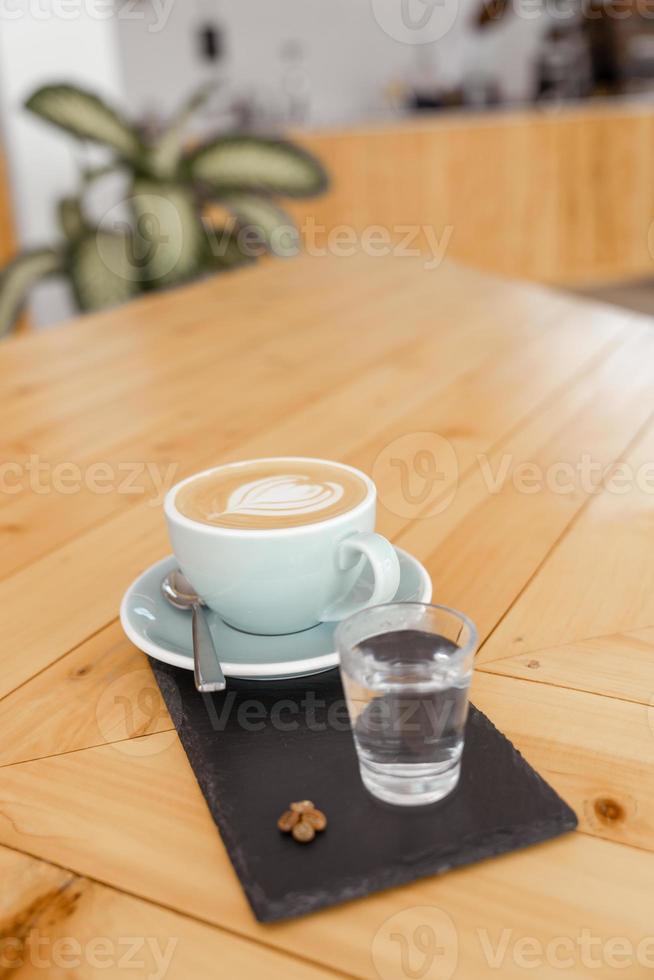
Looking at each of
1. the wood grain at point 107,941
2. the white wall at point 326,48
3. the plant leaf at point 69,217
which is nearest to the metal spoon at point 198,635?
the wood grain at point 107,941

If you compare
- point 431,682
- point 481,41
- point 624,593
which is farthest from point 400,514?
point 481,41

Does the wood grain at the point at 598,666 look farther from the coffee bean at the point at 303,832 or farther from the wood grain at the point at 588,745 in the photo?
the coffee bean at the point at 303,832

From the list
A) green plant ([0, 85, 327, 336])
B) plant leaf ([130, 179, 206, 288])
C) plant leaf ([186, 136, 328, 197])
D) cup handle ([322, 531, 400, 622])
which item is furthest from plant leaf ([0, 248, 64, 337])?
cup handle ([322, 531, 400, 622])

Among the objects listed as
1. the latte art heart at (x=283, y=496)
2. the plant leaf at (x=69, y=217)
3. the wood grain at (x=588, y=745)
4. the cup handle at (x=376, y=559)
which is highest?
the latte art heart at (x=283, y=496)

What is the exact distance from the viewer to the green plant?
8.09ft

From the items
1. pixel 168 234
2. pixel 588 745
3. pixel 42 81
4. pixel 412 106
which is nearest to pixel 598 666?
pixel 588 745

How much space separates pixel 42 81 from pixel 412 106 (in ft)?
9.18

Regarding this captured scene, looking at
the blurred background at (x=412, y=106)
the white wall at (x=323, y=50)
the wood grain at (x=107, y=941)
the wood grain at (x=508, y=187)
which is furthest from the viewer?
the white wall at (x=323, y=50)

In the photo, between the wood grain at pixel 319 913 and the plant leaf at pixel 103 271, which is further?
the plant leaf at pixel 103 271

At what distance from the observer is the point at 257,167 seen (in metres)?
2.54

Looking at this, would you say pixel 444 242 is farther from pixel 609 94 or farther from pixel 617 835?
pixel 617 835

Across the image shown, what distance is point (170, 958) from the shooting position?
0.35 meters

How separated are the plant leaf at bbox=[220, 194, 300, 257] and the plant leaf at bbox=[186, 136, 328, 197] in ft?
0.13

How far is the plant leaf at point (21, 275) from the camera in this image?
8.29 ft
